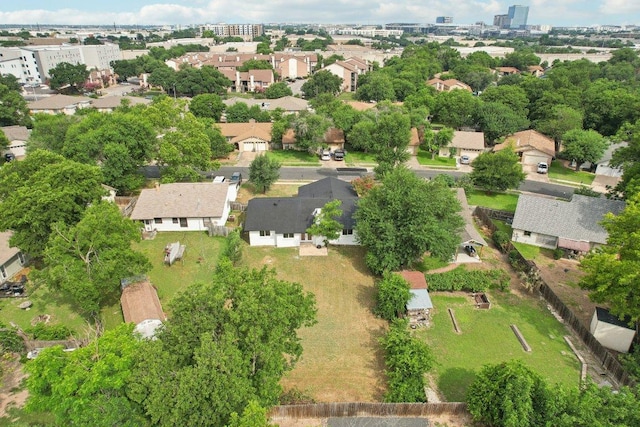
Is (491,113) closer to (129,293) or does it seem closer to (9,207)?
(129,293)

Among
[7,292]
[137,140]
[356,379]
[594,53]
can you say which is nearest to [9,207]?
[7,292]

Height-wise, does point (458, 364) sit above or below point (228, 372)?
below

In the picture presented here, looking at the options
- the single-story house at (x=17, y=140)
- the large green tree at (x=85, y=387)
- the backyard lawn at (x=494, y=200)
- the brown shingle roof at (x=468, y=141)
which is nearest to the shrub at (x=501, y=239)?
the backyard lawn at (x=494, y=200)

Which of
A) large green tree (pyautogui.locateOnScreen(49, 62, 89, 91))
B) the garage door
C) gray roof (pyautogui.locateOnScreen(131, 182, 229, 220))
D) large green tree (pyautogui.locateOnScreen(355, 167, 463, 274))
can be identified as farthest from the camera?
large green tree (pyautogui.locateOnScreen(49, 62, 89, 91))

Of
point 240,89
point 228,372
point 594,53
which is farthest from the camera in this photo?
point 594,53

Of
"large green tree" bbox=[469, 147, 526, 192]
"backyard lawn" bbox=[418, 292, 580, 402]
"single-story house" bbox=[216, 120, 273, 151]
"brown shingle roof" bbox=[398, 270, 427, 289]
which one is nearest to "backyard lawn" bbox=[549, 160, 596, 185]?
"large green tree" bbox=[469, 147, 526, 192]

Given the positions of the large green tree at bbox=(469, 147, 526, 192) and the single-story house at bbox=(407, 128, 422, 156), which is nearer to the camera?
the large green tree at bbox=(469, 147, 526, 192)

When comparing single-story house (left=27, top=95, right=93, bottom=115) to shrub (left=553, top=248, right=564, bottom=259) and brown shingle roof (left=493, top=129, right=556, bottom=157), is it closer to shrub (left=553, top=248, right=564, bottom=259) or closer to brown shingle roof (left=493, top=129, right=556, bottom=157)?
brown shingle roof (left=493, top=129, right=556, bottom=157)
